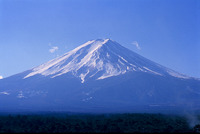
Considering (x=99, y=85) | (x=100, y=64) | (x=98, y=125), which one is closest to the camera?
(x=98, y=125)

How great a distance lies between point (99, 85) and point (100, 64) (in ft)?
78.1

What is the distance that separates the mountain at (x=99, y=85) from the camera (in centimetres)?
11106

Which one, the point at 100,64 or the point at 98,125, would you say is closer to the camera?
the point at 98,125

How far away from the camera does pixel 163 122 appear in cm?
3316

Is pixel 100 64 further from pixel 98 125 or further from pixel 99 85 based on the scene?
pixel 98 125

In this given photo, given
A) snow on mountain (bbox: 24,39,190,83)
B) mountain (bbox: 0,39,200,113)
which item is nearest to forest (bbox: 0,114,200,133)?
mountain (bbox: 0,39,200,113)

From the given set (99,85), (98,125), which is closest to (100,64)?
(99,85)

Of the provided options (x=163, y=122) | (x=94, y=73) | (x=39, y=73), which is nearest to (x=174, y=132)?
(x=163, y=122)

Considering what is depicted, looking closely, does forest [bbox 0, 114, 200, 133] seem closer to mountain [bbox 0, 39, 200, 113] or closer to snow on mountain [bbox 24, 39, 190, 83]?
mountain [bbox 0, 39, 200, 113]

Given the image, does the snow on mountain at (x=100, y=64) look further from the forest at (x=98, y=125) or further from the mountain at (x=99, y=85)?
the forest at (x=98, y=125)

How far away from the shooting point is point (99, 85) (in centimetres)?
12494

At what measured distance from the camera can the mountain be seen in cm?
11106

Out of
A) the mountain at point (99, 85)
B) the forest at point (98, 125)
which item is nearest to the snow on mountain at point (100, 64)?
the mountain at point (99, 85)

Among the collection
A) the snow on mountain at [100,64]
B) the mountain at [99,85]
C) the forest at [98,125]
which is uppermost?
the snow on mountain at [100,64]
